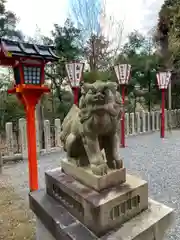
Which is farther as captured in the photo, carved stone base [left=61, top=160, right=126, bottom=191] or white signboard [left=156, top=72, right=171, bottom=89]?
white signboard [left=156, top=72, right=171, bottom=89]

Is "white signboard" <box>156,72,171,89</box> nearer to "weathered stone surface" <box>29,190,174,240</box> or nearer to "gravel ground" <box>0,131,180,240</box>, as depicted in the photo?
"gravel ground" <box>0,131,180,240</box>

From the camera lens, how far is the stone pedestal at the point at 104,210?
833 mm

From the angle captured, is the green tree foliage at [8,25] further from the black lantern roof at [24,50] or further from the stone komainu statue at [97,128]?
the stone komainu statue at [97,128]

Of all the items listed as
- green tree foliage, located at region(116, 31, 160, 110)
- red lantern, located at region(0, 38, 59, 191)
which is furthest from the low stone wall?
red lantern, located at region(0, 38, 59, 191)

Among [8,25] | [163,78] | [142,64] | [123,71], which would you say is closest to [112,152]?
[123,71]

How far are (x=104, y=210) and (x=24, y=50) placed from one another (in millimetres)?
1343

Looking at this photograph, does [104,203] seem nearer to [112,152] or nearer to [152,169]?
[112,152]

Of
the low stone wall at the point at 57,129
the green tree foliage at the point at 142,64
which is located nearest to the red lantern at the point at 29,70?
the low stone wall at the point at 57,129

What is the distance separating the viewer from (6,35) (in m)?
5.05

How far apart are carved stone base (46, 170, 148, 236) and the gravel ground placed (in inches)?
29.6

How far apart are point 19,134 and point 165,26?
6190 mm

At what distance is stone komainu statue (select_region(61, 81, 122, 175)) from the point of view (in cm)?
86

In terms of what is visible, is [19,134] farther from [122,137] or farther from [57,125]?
[122,137]

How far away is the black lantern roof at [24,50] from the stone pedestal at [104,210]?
998mm
